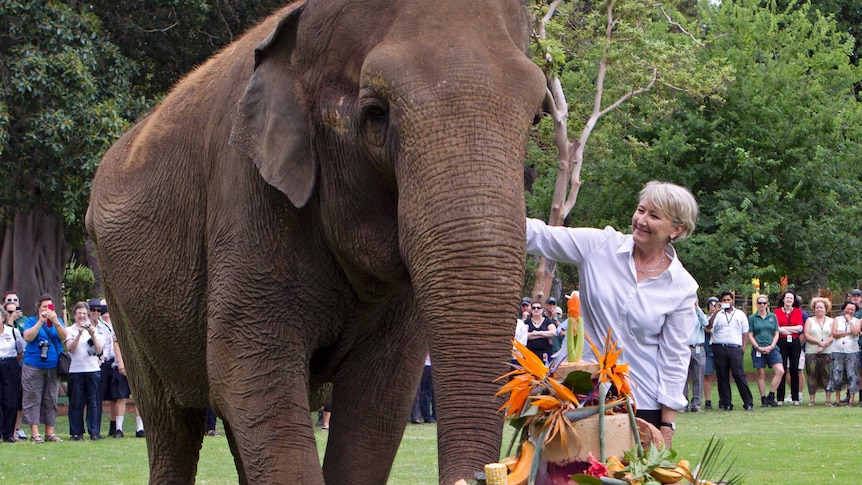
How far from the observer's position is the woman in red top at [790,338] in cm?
2605

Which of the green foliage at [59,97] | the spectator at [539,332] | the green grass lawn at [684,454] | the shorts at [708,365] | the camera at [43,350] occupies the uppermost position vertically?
the green foliage at [59,97]

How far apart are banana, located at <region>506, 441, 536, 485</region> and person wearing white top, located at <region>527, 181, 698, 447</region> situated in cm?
203

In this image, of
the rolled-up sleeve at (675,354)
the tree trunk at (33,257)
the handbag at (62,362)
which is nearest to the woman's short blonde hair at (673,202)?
the rolled-up sleeve at (675,354)

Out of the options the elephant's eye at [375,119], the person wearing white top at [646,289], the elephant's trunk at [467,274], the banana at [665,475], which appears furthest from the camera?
the person wearing white top at [646,289]

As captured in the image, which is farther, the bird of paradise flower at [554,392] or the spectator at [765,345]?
the spectator at [765,345]

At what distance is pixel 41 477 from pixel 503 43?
10.7 m

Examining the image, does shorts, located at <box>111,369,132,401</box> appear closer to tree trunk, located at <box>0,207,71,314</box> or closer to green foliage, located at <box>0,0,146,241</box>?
green foliage, located at <box>0,0,146,241</box>

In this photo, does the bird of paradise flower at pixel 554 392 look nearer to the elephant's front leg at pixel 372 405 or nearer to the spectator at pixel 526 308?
the elephant's front leg at pixel 372 405

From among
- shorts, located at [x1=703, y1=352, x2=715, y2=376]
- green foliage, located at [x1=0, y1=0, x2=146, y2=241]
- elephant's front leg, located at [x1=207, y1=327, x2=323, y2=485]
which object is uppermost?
green foliage, located at [x1=0, y1=0, x2=146, y2=241]

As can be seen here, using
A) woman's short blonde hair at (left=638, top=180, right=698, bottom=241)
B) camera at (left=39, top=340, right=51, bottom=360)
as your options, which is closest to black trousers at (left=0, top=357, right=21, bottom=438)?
camera at (left=39, top=340, right=51, bottom=360)

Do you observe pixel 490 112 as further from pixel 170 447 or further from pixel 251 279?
pixel 170 447

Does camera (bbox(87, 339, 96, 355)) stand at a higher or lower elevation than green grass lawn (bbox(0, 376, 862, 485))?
higher

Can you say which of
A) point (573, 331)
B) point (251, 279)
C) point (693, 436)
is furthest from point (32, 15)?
point (573, 331)

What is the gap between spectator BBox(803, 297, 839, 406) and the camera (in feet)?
83.1
